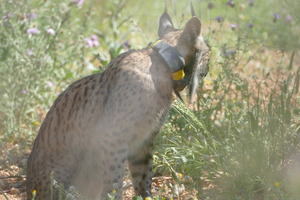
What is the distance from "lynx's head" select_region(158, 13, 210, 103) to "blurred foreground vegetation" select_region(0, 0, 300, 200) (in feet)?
0.88

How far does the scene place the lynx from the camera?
519cm

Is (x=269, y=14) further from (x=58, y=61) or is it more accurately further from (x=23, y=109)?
(x=23, y=109)

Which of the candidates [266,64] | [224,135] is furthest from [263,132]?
[266,64]

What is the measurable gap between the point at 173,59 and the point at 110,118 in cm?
65

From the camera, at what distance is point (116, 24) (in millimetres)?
9336

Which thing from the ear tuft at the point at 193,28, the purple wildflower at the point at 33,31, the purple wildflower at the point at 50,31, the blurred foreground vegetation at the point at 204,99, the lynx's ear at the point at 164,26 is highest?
the ear tuft at the point at 193,28

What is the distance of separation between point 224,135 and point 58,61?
113 inches

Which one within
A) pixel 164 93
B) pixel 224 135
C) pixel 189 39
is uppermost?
pixel 189 39

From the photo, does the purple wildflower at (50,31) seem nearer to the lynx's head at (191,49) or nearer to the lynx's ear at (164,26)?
the lynx's ear at (164,26)

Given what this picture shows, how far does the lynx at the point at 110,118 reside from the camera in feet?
17.0

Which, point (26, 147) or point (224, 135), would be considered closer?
point (224, 135)

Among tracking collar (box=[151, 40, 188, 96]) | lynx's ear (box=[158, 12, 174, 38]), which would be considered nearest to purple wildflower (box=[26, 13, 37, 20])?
lynx's ear (box=[158, 12, 174, 38])

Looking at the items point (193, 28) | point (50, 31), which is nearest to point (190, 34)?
point (193, 28)

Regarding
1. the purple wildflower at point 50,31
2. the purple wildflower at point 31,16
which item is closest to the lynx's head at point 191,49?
the purple wildflower at point 50,31
